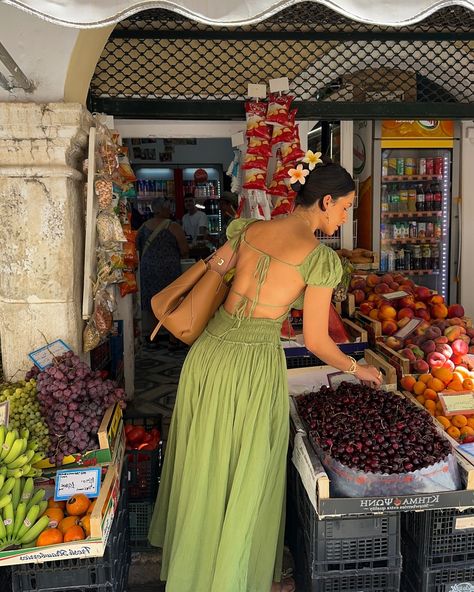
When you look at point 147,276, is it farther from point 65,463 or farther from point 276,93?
point 65,463

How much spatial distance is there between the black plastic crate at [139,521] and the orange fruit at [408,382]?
1.61 m

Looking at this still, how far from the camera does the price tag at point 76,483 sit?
96.0 inches

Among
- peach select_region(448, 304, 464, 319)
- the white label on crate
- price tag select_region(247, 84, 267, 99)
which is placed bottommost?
the white label on crate

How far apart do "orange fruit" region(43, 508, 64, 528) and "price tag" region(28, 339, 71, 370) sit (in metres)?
0.86

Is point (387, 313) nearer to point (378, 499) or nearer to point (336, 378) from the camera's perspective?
point (336, 378)

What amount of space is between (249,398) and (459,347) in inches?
68.7

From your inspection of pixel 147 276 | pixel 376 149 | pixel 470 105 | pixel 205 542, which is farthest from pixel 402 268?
pixel 205 542

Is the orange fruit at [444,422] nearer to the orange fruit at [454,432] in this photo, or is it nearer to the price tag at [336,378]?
the orange fruit at [454,432]

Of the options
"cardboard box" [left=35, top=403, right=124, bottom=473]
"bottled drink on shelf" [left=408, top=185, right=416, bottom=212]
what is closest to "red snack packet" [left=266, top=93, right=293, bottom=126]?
"cardboard box" [left=35, top=403, right=124, bottom=473]

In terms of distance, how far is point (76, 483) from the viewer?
247 cm

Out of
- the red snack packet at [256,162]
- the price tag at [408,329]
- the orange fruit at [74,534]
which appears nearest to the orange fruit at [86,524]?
the orange fruit at [74,534]

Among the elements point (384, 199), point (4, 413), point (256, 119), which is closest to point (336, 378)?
point (4, 413)

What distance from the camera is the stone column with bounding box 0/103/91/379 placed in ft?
9.72

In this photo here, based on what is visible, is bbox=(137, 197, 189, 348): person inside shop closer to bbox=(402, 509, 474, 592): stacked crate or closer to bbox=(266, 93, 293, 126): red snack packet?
bbox=(266, 93, 293, 126): red snack packet
